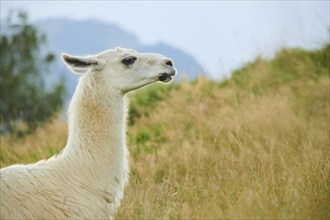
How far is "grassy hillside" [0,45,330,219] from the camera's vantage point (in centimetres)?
483

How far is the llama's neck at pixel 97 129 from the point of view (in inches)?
205

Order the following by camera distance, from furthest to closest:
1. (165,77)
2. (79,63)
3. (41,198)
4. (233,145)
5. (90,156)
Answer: (233,145) → (165,77) → (79,63) → (90,156) → (41,198)

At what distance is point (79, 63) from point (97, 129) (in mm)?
638

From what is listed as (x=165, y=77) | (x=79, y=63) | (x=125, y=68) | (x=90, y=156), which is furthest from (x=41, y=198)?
(x=165, y=77)

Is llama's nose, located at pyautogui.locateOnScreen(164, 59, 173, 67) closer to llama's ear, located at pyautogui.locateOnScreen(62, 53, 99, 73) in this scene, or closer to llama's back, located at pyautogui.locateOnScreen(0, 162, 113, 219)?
llama's ear, located at pyautogui.locateOnScreen(62, 53, 99, 73)

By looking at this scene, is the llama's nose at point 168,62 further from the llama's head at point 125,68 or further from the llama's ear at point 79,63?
the llama's ear at point 79,63

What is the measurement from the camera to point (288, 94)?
1048 centimetres

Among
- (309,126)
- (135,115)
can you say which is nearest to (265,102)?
(309,126)

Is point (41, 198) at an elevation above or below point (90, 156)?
below

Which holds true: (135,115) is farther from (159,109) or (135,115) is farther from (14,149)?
(14,149)

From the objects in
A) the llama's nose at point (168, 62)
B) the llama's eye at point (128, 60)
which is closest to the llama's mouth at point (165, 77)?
the llama's nose at point (168, 62)

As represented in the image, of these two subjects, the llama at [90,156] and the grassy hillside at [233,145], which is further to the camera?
the grassy hillside at [233,145]

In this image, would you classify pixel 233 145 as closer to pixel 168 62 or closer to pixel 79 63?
pixel 168 62

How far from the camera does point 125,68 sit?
18.5ft
